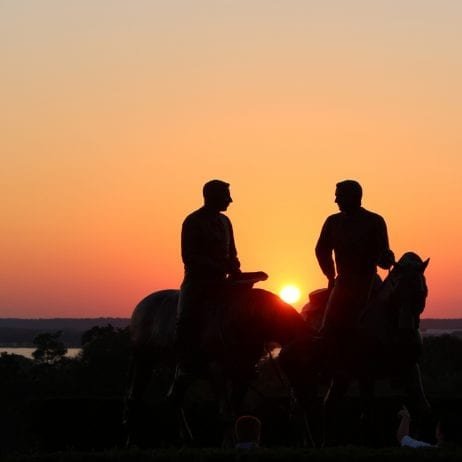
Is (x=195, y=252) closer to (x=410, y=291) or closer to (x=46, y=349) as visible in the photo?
(x=410, y=291)

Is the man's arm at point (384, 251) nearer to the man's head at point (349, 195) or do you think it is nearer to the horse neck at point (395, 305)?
the horse neck at point (395, 305)

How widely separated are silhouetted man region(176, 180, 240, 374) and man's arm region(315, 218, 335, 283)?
40.9 inches

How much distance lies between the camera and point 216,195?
16125mm

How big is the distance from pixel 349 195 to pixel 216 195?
166cm

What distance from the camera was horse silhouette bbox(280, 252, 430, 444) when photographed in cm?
1480

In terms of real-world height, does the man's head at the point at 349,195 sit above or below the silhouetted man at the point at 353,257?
above

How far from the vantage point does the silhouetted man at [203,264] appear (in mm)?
15680

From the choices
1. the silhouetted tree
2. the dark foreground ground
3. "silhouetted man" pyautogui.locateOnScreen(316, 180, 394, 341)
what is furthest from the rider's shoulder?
the silhouetted tree

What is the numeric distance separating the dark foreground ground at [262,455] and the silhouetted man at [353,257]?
278 cm

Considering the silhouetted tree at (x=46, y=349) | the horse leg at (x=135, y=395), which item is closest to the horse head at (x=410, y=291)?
the horse leg at (x=135, y=395)

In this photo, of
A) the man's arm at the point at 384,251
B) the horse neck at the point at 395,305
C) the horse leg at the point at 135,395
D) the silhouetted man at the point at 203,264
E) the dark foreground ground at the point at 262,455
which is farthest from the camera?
the horse leg at the point at 135,395

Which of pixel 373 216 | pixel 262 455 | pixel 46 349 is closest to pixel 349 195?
pixel 373 216

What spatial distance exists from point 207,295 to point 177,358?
37.6 inches

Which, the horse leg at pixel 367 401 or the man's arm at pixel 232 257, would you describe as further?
the man's arm at pixel 232 257
